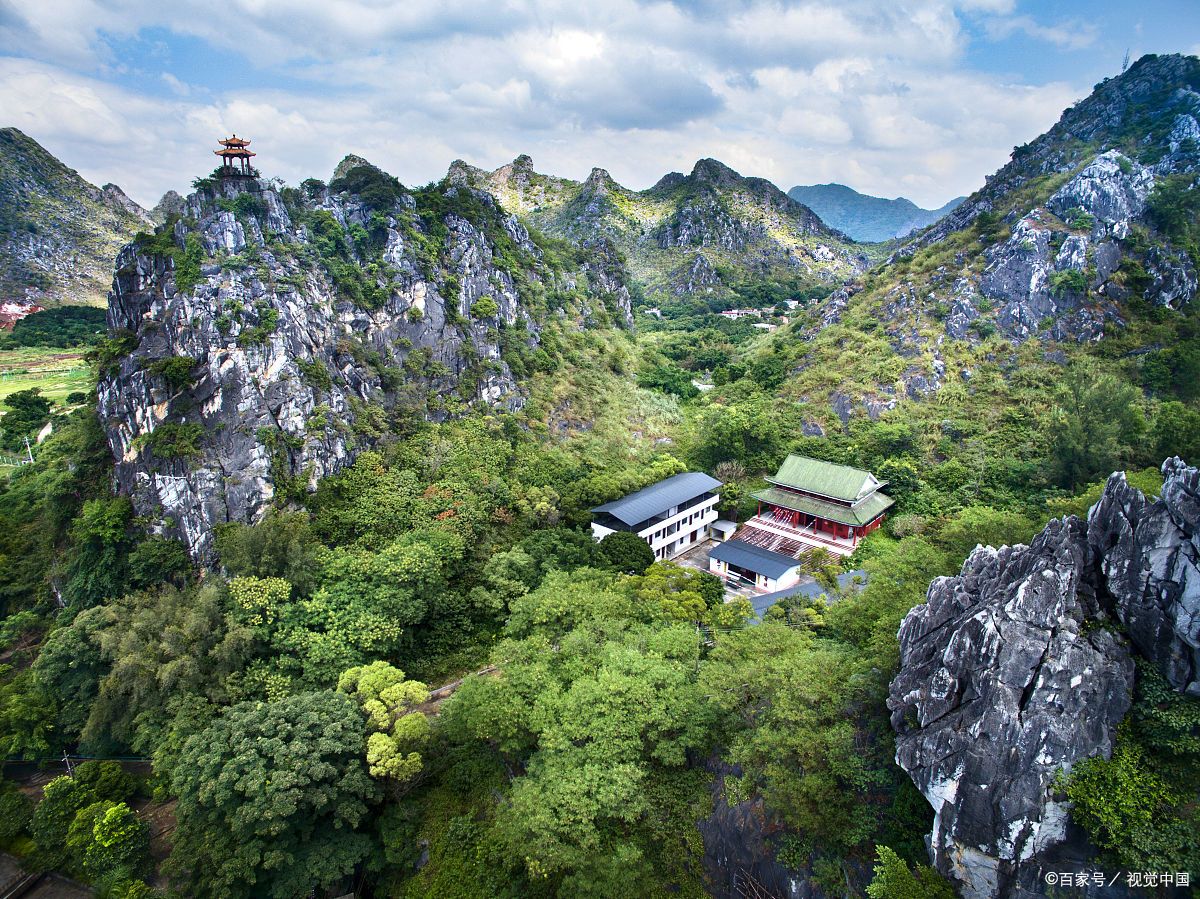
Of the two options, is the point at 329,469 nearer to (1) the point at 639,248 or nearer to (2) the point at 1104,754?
(2) the point at 1104,754

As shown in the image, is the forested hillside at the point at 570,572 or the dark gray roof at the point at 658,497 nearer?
the forested hillside at the point at 570,572

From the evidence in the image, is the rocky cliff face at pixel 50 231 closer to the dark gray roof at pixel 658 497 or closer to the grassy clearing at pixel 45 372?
the grassy clearing at pixel 45 372

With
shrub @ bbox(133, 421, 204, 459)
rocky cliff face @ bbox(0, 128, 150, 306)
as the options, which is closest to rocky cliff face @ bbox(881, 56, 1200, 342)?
shrub @ bbox(133, 421, 204, 459)

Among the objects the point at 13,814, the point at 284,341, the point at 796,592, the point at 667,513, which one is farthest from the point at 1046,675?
the point at 284,341

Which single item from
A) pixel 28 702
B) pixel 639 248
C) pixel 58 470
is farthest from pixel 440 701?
pixel 639 248

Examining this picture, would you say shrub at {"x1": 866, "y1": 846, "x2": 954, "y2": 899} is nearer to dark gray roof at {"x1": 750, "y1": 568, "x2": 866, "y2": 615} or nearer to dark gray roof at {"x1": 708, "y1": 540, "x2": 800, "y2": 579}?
dark gray roof at {"x1": 750, "y1": 568, "x2": 866, "y2": 615}

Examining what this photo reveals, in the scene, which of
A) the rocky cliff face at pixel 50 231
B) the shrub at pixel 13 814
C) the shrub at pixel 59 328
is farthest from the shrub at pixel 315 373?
the rocky cliff face at pixel 50 231
